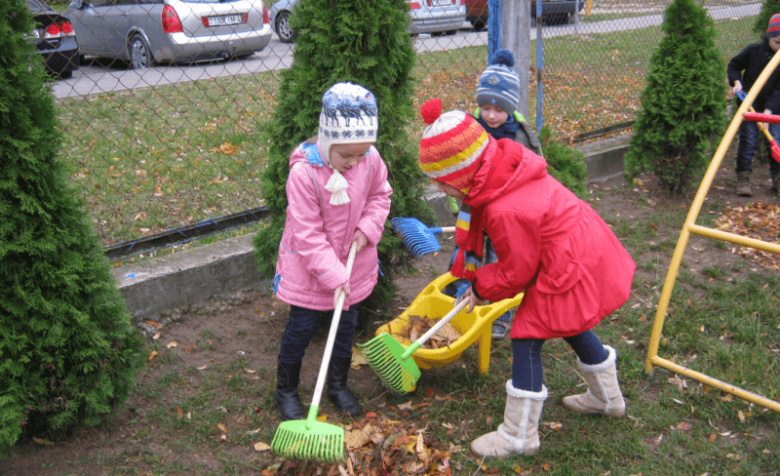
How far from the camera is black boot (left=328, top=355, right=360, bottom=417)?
280 centimetres

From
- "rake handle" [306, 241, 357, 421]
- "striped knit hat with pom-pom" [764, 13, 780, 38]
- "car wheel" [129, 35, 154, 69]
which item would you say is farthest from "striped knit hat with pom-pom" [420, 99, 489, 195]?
"striped knit hat with pom-pom" [764, 13, 780, 38]

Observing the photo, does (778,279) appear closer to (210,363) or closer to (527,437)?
(527,437)

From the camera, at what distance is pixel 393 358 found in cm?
264

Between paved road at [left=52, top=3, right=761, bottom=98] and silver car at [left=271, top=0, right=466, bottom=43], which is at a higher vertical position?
silver car at [left=271, top=0, right=466, bottom=43]

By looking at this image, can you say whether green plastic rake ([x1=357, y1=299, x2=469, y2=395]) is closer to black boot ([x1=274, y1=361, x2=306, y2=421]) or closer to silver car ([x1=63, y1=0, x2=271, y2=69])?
black boot ([x1=274, y1=361, x2=306, y2=421])

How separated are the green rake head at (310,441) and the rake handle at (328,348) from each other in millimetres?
53

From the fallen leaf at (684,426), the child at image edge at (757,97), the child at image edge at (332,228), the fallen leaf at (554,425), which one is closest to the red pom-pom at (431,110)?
the child at image edge at (332,228)

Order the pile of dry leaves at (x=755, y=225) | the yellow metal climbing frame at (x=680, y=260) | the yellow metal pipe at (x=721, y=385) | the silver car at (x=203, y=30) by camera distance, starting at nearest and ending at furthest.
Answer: the yellow metal pipe at (x=721, y=385) → the yellow metal climbing frame at (x=680, y=260) → the pile of dry leaves at (x=755, y=225) → the silver car at (x=203, y=30)

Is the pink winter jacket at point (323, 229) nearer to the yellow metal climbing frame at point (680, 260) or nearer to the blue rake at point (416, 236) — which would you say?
the blue rake at point (416, 236)

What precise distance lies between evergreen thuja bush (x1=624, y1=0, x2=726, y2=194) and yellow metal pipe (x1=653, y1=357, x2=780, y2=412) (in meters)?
2.82

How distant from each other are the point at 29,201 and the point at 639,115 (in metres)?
4.87

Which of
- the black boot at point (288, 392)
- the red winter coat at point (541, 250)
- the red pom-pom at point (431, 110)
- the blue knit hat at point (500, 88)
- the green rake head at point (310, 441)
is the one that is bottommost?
the black boot at point (288, 392)

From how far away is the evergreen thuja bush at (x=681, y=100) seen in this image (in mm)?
4926

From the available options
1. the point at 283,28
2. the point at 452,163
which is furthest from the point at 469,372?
the point at 283,28
